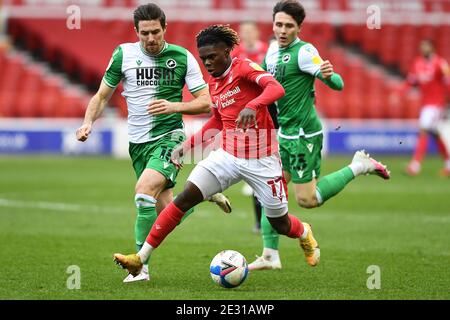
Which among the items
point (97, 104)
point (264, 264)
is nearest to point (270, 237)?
point (264, 264)

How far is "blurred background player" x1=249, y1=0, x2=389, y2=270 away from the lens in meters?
8.68

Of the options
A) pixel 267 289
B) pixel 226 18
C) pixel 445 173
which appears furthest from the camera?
pixel 226 18

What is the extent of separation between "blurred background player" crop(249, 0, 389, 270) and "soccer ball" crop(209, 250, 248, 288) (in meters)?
1.15

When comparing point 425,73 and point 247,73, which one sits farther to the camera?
point 425,73

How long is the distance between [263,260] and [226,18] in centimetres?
2131

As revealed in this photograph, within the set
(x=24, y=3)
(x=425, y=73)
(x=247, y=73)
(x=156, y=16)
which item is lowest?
(x=247, y=73)

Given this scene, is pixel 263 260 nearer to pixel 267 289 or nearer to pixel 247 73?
pixel 267 289

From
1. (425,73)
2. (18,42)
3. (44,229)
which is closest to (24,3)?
(18,42)

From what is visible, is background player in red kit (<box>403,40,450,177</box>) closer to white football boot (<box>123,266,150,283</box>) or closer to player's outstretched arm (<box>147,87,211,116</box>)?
player's outstretched arm (<box>147,87,211,116</box>)

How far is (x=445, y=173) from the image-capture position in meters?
19.2

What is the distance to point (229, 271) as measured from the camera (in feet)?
24.2

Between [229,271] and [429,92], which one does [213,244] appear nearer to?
[229,271]

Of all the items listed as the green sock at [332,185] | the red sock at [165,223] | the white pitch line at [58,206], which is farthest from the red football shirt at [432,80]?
the red sock at [165,223]

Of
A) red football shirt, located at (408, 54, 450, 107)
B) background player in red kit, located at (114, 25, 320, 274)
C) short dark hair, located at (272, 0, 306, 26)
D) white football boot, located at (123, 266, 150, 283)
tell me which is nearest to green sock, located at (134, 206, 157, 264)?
white football boot, located at (123, 266, 150, 283)
